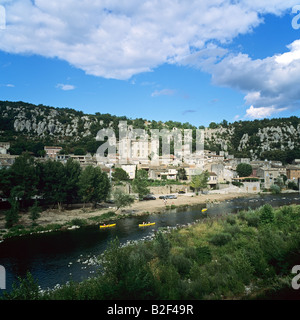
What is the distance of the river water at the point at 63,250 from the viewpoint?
14.2 meters

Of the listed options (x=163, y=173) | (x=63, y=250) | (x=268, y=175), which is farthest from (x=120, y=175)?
(x=268, y=175)

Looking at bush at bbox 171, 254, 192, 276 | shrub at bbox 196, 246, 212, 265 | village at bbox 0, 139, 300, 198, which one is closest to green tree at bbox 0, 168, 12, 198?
village at bbox 0, 139, 300, 198

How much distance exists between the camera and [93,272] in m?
14.1

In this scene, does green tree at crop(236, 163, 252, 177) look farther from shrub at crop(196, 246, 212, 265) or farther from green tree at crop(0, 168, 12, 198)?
green tree at crop(0, 168, 12, 198)

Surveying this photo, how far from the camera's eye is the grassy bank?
7.12 m

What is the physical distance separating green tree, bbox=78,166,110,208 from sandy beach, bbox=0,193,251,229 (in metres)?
1.99

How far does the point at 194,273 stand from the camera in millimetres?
10500

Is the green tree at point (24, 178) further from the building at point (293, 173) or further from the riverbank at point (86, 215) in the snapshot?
the building at point (293, 173)

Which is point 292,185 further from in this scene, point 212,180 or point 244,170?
point 212,180

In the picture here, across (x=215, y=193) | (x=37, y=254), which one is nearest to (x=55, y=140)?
(x=215, y=193)

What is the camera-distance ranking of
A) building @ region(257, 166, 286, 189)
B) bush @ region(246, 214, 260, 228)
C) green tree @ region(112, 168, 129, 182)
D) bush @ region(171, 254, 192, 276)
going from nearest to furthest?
1. bush @ region(171, 254, 192, 276)
2. bush @ region(246, 214, 260, 228)
3. green tree @ region(112, 168, 129, 182)
4. building @ region(257, 166, 286, 189)

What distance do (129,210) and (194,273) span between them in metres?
22.4

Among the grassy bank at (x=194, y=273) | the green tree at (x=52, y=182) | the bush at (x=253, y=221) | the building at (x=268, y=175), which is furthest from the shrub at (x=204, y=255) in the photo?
the building at (x=268, y=175)
